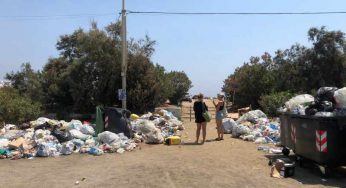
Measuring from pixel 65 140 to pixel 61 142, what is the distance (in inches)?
5.4

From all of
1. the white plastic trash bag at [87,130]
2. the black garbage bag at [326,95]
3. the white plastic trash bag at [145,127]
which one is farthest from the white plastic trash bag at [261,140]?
the white plastic trash bag at [87,130]

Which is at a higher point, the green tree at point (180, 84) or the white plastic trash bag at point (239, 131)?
the green tree at point (180, 84)

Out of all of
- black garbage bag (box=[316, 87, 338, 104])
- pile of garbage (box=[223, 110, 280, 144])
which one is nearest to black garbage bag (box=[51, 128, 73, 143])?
pile of garbage (box=[223, 110, 280, 144])

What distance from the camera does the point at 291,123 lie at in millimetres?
Result: 12383

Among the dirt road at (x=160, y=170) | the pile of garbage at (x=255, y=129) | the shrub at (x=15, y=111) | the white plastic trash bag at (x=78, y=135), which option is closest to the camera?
the dirt road at (x=160, y=170)

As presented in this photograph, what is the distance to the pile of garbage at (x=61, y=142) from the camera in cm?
1455

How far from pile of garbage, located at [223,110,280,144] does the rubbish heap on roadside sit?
2.65m

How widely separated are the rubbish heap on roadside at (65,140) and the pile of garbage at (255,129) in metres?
2.65

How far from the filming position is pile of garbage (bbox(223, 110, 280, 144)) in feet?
56.1

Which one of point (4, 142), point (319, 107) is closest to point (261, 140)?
point (319, 107)

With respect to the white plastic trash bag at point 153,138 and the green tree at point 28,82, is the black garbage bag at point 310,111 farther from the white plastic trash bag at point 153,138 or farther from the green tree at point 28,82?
the green tree at point 28,82

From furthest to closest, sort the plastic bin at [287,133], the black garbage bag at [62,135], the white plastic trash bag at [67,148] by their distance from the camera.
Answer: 1. the black garbage bag at [62,135]
2. the white plastic trash bag at [67,148]
3. the plastic bin at [287,133]

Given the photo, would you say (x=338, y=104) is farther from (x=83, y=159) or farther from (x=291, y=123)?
(x=83, y=159)

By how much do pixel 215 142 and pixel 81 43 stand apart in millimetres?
19768
